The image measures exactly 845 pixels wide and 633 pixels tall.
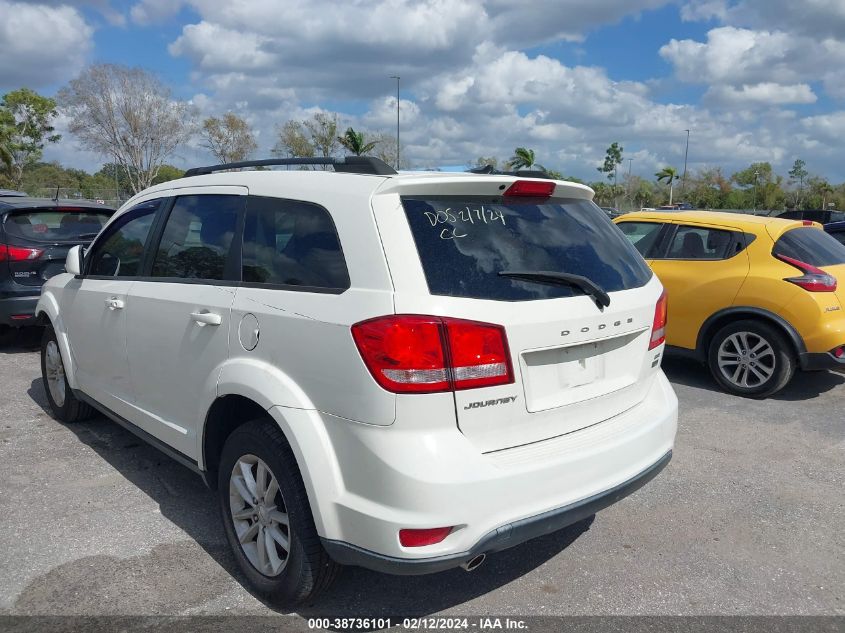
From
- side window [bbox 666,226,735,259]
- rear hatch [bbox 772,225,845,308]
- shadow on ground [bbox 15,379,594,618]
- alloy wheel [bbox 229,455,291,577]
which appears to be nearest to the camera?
alloy wheel [bbox 229,455,291,577]

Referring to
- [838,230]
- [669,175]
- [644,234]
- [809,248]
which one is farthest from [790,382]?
[669,175]

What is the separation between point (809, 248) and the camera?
5.93m

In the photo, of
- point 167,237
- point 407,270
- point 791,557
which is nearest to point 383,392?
point 407,270

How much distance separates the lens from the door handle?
2.94m

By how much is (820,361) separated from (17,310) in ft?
24.7

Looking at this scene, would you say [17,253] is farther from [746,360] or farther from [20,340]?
[746,360]

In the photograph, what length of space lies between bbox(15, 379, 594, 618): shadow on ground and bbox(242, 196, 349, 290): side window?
123 cm

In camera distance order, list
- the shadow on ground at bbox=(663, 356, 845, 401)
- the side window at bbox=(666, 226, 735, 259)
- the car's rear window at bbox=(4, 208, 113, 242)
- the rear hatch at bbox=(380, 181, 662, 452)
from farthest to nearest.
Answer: the car's rear window at bbox=(4, 208, 113, 242), the side window at bbox=(666, 226, 735, 259), the shadow on ground at bbox=(663, 356, 845, 401), the rear hatch at bbox=(380, 181, 662, 452)

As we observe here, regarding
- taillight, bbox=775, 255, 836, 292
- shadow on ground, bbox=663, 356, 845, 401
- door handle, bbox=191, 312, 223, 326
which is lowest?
shadow on ground, bbox=663, 356, 845, 401

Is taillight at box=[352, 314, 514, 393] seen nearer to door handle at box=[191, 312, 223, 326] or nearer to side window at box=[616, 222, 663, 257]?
door handle at box=[191, 312, 223, 326]

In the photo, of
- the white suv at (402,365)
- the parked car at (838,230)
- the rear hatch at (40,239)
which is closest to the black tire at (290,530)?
the white suv at (402,365)

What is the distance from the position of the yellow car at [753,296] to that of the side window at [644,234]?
133mm

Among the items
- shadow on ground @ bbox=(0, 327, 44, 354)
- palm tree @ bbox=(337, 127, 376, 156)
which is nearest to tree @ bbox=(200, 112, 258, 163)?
palm tree @ bbox=(337, 127, 376, 156)

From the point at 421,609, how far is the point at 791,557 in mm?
1868
